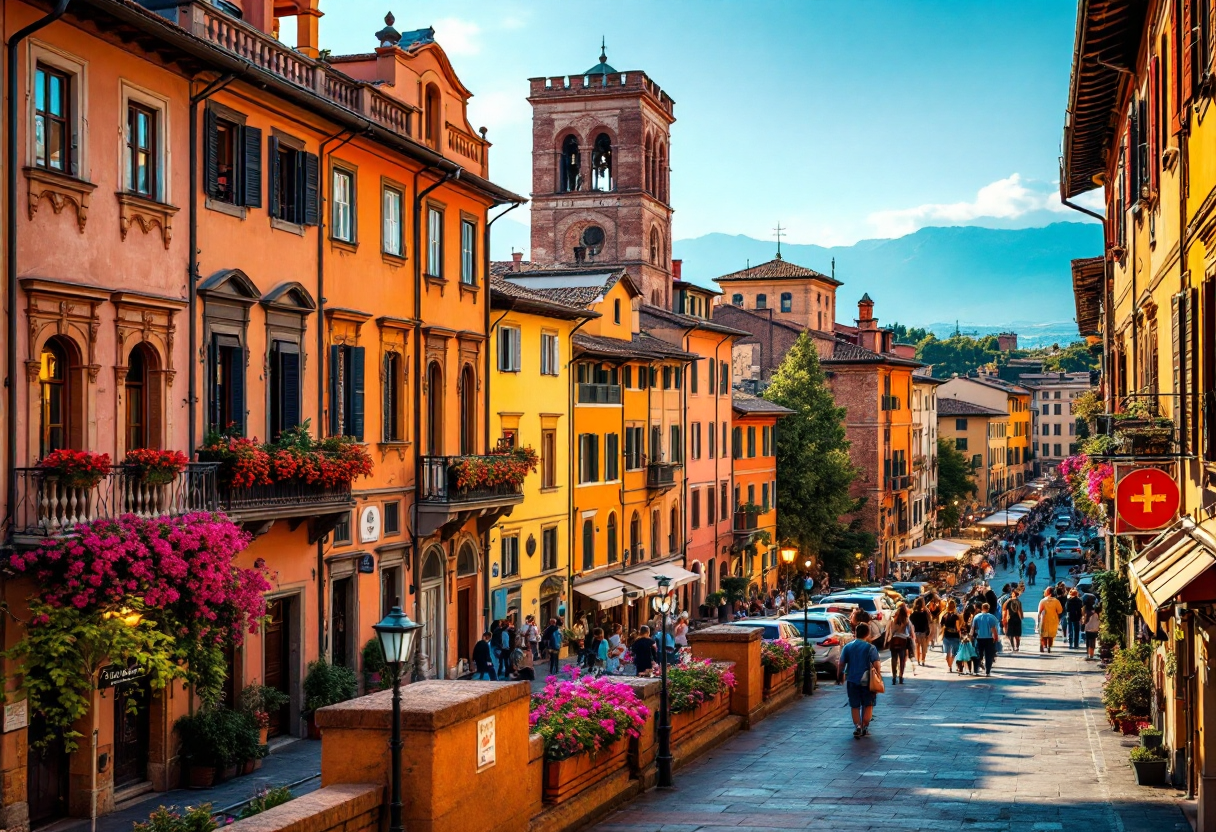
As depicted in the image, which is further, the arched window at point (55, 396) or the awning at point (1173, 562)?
the arched window at point (55, 396)

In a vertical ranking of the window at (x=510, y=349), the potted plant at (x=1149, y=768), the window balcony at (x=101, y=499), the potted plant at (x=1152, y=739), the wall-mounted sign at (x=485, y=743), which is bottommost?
the potted plant at (x=1149, y=768)

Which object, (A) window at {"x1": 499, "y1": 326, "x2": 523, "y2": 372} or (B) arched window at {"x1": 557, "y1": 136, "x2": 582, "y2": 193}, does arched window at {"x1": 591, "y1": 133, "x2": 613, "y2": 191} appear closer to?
(B) arched window at {"x1": 557, "y1": 136, "x2": 582, "y2": 193}

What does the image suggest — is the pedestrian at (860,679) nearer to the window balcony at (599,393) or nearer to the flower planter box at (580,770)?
the flower planter box at (580,770)

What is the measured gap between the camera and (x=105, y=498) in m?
18.9

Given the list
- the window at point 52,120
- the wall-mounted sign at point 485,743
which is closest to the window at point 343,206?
the window at point 52,120

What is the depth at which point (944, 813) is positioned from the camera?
51.9ft

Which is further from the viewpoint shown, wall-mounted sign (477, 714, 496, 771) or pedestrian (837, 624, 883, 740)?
pedestrian (837, 624, 883, 740)

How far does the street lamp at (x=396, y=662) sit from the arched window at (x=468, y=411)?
2053 centimetres

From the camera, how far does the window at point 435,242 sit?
102 feet

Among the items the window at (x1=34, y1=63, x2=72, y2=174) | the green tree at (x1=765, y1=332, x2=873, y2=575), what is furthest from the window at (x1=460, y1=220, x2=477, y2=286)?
the green tree at (x1=765, y1=332, x2=873, y2=575)

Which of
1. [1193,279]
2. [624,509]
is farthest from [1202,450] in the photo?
[624,509]

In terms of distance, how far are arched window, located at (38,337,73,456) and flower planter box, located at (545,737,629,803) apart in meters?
7.95

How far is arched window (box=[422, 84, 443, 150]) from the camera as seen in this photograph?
3161cm

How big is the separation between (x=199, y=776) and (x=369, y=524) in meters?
7.65
